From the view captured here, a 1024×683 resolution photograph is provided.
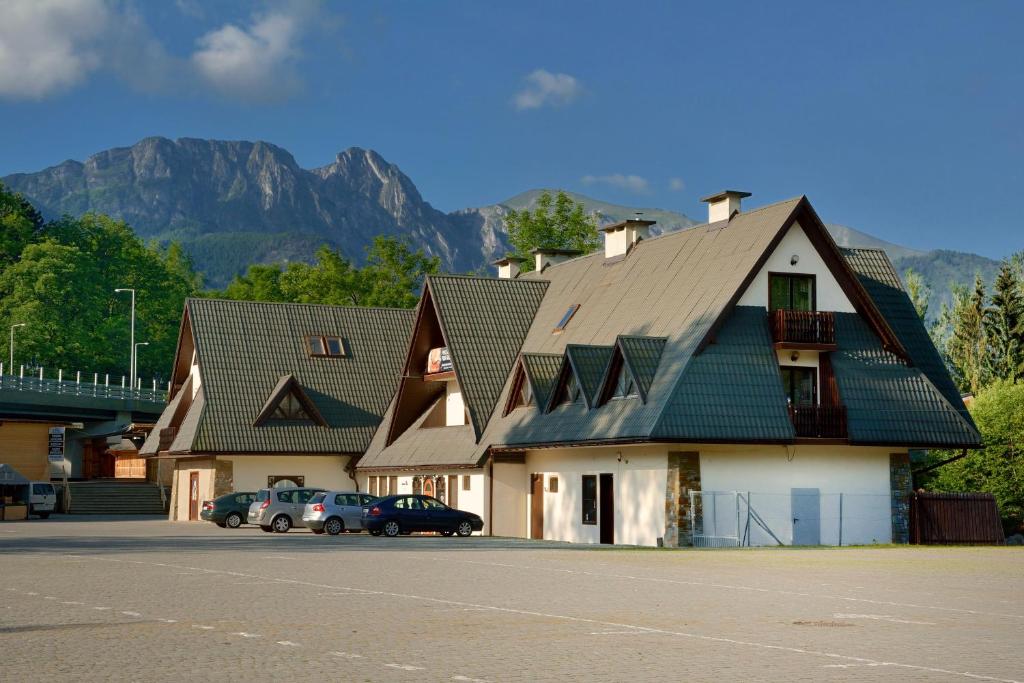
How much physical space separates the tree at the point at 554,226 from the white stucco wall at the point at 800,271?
39217mm

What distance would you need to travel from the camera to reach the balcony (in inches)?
1676

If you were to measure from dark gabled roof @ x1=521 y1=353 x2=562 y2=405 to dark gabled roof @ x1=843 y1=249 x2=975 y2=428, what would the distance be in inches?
401

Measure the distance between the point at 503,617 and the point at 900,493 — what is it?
2729 centimetres

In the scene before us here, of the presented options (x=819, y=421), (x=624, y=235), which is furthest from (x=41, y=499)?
(x=819, y=421)

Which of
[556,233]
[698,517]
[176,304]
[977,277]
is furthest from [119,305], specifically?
[698,517]

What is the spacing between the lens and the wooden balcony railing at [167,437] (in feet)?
205

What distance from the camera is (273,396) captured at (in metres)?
59.6

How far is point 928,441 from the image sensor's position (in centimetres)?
4275

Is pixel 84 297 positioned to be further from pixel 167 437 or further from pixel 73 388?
pixel 167 437

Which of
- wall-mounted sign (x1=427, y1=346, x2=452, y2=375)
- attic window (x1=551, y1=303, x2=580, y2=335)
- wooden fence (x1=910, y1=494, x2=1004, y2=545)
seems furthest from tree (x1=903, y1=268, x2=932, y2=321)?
wooden fence (x1=910, y1=494, x2=1004, y2=545)

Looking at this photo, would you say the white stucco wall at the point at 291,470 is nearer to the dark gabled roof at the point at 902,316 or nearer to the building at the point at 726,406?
the building at the point at 726,406

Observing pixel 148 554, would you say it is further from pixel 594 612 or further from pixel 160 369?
pixel 160 369

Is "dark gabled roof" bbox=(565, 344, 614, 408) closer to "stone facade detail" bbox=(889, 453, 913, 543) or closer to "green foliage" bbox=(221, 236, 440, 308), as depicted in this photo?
"stone facade detail" bbox=(889, 453, 913, 543)

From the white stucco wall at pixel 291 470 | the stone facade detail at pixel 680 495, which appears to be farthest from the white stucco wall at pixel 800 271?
the white stucco wall at pixel 291 470
